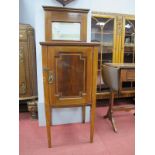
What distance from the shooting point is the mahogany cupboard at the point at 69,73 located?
6.20ft

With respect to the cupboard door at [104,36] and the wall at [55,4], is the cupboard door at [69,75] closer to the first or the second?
the wall at [55,4]

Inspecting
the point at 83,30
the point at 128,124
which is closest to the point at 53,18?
the point at 83,30

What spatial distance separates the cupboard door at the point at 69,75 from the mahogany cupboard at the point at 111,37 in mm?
1236

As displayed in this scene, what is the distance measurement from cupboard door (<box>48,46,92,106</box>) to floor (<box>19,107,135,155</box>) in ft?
1.70

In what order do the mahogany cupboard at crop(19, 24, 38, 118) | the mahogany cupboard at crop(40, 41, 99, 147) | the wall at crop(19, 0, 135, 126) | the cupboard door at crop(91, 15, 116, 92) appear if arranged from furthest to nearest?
the cupboard door at crop(91, 15, 116, 92)
the mahogany cupboard at crop(19, 24, 38, 118)
the wall at crop(19, 0, 135, 126)
the mahogany cupboard at crop(40, 41, 99, 147)

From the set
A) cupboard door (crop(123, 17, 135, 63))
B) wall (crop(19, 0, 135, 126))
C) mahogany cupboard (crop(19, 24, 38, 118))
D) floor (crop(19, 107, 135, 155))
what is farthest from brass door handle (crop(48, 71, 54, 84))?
cupboard door (crop(123, 17, 135, 63))

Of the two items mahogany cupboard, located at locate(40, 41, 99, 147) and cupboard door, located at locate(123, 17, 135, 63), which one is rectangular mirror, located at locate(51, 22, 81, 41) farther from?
cupboard door, located at locate(123, 17, 135, 63)

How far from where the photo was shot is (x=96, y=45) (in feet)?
6.37

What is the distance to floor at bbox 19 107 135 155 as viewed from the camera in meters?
1.99

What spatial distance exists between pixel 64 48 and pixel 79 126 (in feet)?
4.08

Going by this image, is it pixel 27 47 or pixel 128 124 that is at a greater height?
pixel 27 47
